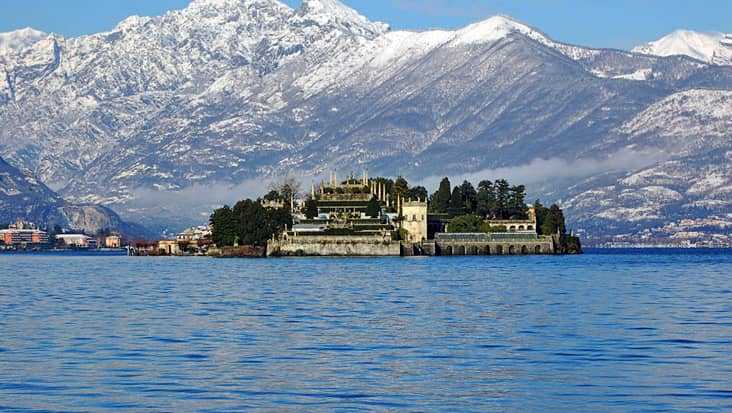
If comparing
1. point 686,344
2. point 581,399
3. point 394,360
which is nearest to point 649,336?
point 686,344

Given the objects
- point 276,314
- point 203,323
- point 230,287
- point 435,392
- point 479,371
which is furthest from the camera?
point 230,287

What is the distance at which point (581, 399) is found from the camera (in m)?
48.6

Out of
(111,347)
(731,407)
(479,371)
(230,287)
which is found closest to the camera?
(731,407)

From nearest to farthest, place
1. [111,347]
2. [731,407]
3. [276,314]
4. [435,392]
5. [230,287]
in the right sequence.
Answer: [731,407], [435,392], [111,347], [276,314], [230,287]

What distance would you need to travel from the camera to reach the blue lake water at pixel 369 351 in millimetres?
48969

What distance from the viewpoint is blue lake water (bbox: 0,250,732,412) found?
49.0 m

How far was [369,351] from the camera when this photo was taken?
202 ft

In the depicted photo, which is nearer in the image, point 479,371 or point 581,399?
point 581,399

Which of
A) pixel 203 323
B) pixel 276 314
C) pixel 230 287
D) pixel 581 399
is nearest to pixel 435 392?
pixel 581 399

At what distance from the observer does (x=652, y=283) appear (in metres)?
120

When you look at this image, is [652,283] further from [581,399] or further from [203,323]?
[581,399]

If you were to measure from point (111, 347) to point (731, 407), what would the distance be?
2640 cm

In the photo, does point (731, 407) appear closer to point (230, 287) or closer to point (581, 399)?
point (581, 399)

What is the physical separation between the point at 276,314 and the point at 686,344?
25.6 m
